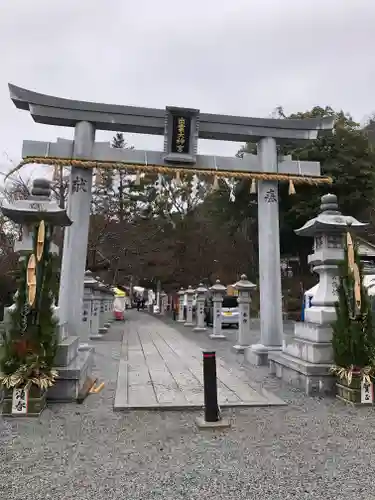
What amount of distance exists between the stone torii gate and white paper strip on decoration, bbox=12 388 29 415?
318 centimetres

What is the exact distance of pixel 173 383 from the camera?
23.7 feet

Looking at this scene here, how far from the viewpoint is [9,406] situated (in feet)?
17.3

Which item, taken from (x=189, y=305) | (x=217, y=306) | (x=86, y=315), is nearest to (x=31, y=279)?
(x=86, y=315)

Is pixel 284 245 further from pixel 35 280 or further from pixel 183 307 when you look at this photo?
pixel 35 280

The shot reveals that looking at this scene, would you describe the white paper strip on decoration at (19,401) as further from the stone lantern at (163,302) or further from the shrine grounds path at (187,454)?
the stone lantern at (163,302)

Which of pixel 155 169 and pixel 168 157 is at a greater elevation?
pixel 168 157

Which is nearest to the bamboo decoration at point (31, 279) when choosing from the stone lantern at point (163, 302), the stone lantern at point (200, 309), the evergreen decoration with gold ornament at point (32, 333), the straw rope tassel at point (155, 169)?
the evergreen decoration with gold ornament at point (32, 333)

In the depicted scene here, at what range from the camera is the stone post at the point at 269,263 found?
9.34 metres

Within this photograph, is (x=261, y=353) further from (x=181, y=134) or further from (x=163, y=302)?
(x=163, y=302)

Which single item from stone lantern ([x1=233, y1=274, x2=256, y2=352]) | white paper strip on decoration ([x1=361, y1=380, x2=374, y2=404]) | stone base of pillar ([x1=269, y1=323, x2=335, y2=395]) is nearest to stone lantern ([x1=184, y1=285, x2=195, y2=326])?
stone lantern ([x1=233, y1=274, x2=256, y2=352])

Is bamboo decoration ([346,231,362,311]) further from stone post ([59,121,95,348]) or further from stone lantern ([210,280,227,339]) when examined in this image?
stone lantern ([210,280,227,339])

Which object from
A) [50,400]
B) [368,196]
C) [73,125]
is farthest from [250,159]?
[368,196]

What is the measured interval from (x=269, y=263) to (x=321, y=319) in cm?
307

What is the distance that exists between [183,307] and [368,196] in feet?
45.1
